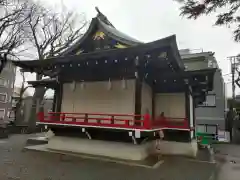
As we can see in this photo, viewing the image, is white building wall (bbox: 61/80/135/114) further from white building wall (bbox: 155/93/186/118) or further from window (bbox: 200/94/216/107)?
window (bbox: 200/94/216/107)

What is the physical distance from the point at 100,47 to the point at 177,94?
5256mm

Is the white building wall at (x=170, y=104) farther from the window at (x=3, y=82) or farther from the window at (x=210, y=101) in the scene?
the window at (x=3, y=82)

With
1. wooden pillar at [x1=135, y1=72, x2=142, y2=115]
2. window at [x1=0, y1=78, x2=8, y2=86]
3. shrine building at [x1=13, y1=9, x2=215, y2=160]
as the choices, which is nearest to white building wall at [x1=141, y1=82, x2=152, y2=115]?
shrine building at [x1=13, y1=9, x2=215, y2=160]

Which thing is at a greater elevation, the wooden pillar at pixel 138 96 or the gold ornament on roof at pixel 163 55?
the gold ornament on roof at pixel 163 55

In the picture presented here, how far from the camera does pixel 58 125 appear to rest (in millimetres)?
9484

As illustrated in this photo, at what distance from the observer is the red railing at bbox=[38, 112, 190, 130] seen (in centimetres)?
805

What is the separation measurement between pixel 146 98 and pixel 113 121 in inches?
96.3

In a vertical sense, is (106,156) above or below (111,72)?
below

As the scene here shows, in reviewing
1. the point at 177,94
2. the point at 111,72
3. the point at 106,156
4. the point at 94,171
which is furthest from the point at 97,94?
the point at 177,94

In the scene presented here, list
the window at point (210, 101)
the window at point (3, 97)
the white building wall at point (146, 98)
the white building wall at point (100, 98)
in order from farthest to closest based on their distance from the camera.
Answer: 1. the window at point (3, 97)
2. the window at point (210, 101)
3. the white building wall at point (146, 98)
4. the white building wall at point (100, 98)

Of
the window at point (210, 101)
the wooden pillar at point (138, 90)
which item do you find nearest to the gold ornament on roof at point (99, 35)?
the wooden pillar at point (138, 90)

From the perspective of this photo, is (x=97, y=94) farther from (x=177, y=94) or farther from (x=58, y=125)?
(x=177, y=94)

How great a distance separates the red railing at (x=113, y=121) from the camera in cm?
805

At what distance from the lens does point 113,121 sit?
854 centimetres
